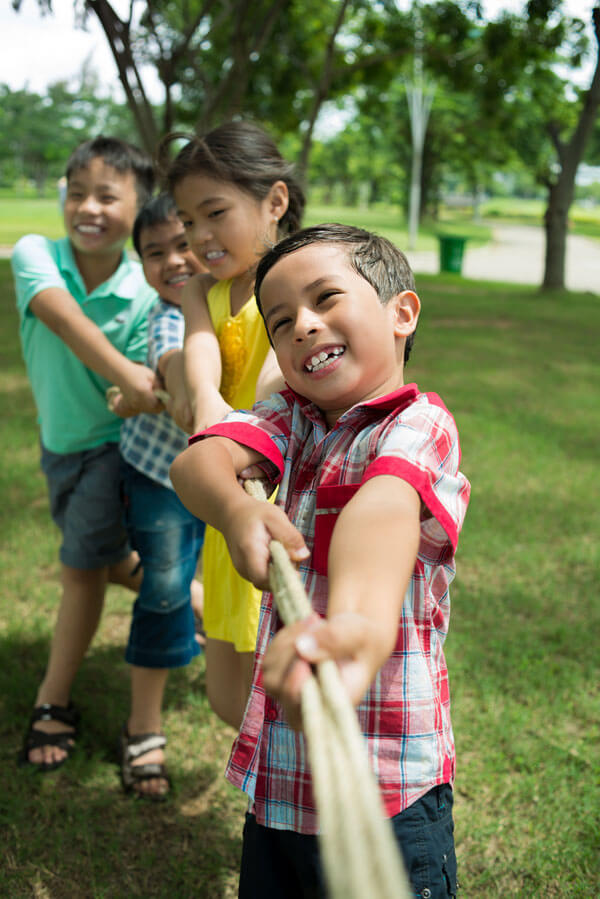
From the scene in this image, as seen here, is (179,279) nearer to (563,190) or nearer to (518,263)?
(563,190)

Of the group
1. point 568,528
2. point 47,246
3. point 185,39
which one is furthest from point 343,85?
point 47,246

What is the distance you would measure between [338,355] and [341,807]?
0.79m

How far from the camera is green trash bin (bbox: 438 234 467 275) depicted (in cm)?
1905

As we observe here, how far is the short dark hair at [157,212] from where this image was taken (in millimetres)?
2412

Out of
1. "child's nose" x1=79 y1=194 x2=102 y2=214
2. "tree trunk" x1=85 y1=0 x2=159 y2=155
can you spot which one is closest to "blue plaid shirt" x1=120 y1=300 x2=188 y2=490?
"child's nose" x1=79 y1=194 x2=102 y2=214

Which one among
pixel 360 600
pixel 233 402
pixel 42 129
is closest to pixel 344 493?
pixel 360 600

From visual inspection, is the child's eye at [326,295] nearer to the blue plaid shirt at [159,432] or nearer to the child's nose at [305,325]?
the child's nose at [305,325]

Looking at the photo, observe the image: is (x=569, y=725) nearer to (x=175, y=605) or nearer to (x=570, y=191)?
(x=175, y=605)

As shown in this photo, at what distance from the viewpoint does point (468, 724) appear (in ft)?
9.09

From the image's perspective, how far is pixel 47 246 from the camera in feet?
8.94

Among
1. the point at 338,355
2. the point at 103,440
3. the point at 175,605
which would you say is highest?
the point at 338,355

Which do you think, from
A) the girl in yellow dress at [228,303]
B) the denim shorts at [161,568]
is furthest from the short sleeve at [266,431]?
the denim shorts at [161,568]

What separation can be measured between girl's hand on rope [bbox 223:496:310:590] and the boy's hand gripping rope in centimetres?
27

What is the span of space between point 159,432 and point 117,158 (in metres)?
0.96
